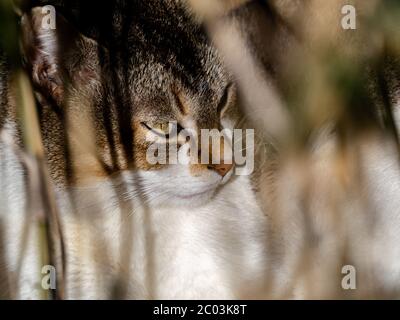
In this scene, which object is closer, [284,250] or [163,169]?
[163,169]

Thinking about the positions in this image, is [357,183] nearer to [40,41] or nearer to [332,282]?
[332,282]

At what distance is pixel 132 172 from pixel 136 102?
151 mm

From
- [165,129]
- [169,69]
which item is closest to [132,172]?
[165,129]

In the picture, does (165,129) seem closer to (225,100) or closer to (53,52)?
(225,100)

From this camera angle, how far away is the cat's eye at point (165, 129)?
1337mm

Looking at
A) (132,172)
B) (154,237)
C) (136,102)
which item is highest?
(136,102)

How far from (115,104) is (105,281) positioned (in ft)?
1.31

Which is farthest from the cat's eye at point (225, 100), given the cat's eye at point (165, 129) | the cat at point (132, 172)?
the cat's eye at point (165, 129)

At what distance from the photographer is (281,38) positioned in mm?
1405

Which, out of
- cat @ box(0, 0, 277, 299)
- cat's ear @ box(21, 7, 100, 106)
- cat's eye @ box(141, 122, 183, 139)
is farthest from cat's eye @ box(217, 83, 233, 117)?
cat's ear @ box(21, 7, 100, 106)

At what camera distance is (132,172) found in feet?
4.47

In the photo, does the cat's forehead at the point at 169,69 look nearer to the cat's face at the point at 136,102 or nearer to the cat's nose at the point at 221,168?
the cat's face at the point at 136,102

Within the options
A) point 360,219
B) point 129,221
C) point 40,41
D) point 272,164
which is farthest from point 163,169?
point 360,219

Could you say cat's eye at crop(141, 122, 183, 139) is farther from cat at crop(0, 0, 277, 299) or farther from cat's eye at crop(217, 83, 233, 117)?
cat's eye at crop(217, 83, 233, 117)
